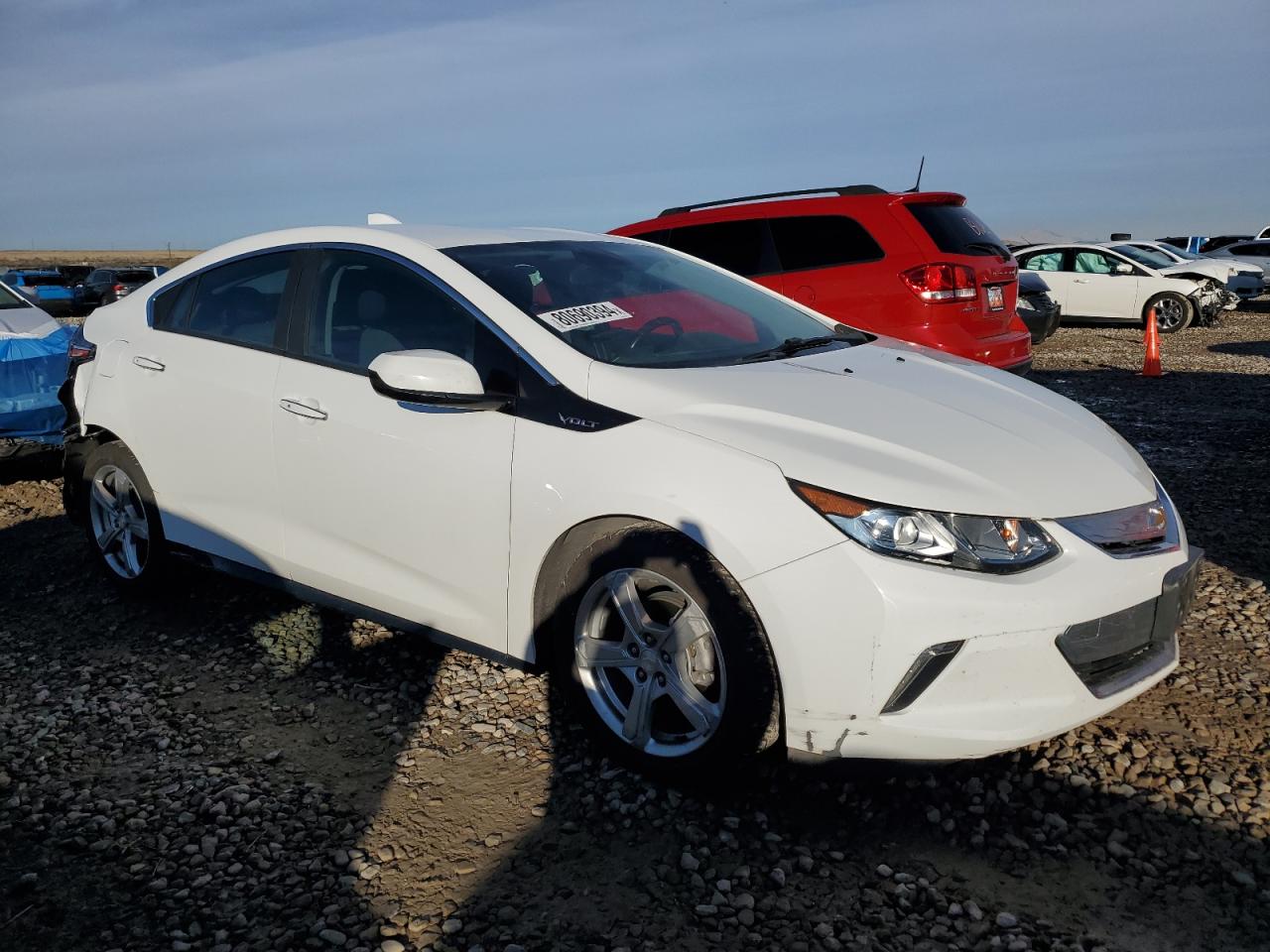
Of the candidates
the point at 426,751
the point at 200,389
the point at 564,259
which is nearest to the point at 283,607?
the point at 200,389

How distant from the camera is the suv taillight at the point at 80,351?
4570 millimetres

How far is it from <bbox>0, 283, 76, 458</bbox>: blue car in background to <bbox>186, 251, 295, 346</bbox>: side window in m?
2.58

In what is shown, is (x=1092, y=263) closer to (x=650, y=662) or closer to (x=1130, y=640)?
(x=1130, y=640)

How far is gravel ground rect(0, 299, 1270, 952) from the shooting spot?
2.47m

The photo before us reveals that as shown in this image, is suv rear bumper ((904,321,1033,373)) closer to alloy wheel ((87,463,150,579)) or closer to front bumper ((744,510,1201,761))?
front bumper ((744,510,1201,761))

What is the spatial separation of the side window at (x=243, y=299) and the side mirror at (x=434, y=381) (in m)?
0.99

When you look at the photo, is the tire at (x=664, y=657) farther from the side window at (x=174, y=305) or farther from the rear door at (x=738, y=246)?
the rear door at (x=738, y=246)

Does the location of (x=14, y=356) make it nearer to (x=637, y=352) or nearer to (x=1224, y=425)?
(x=637, y=352)

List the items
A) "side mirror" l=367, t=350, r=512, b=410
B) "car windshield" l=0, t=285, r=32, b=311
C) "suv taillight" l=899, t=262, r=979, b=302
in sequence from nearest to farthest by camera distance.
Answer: "side mirror" l=367, t=350, r=512, b=410
"suv taillight" l=899, t=262, r=979, b=302
"car windshield" l=0, t=285, r=32, b=311

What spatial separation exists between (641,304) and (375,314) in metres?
0.93

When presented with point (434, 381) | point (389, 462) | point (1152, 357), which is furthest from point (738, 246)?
point (1152, 357)

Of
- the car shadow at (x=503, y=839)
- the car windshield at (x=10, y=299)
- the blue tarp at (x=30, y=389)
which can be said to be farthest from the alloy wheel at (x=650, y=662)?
the car windshield at (x=10, y=299)

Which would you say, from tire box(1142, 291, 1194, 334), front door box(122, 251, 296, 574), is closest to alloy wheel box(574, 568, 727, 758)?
front door box(122, 251, 296, 574)

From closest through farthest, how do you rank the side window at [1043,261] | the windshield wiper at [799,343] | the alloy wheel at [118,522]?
the windshield wiper at [799,343] < the alloy wheel at [118,522] < the side window at [1043,261]
